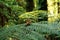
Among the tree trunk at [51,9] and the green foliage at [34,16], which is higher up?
the tree trunk at [51,9]

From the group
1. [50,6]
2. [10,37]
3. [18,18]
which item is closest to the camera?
[10,37]

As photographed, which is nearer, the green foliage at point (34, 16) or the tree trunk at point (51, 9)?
the tree trunk at point (51, 9)

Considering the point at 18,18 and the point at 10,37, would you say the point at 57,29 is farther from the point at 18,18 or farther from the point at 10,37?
the point at 18,18

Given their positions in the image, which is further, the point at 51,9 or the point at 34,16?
the point at 34,16

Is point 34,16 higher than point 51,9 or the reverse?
the reverse

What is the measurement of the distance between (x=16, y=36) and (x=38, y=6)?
19.5ft

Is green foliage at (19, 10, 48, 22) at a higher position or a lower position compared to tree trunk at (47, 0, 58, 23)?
lower

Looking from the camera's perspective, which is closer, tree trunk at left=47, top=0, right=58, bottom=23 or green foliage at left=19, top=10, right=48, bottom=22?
tree trunk at left=47, top=0, right=58, bottom=23

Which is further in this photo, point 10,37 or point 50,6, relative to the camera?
point 50,6

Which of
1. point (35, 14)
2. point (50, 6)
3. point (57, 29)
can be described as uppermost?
point (57, 29)

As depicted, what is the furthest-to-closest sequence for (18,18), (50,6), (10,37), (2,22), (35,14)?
(35,14) → (18,18) → (50,6) → (2,22) → (10,37)

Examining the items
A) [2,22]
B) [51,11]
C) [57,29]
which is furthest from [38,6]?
[57,29]

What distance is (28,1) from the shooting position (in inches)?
292

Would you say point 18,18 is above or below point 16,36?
below
